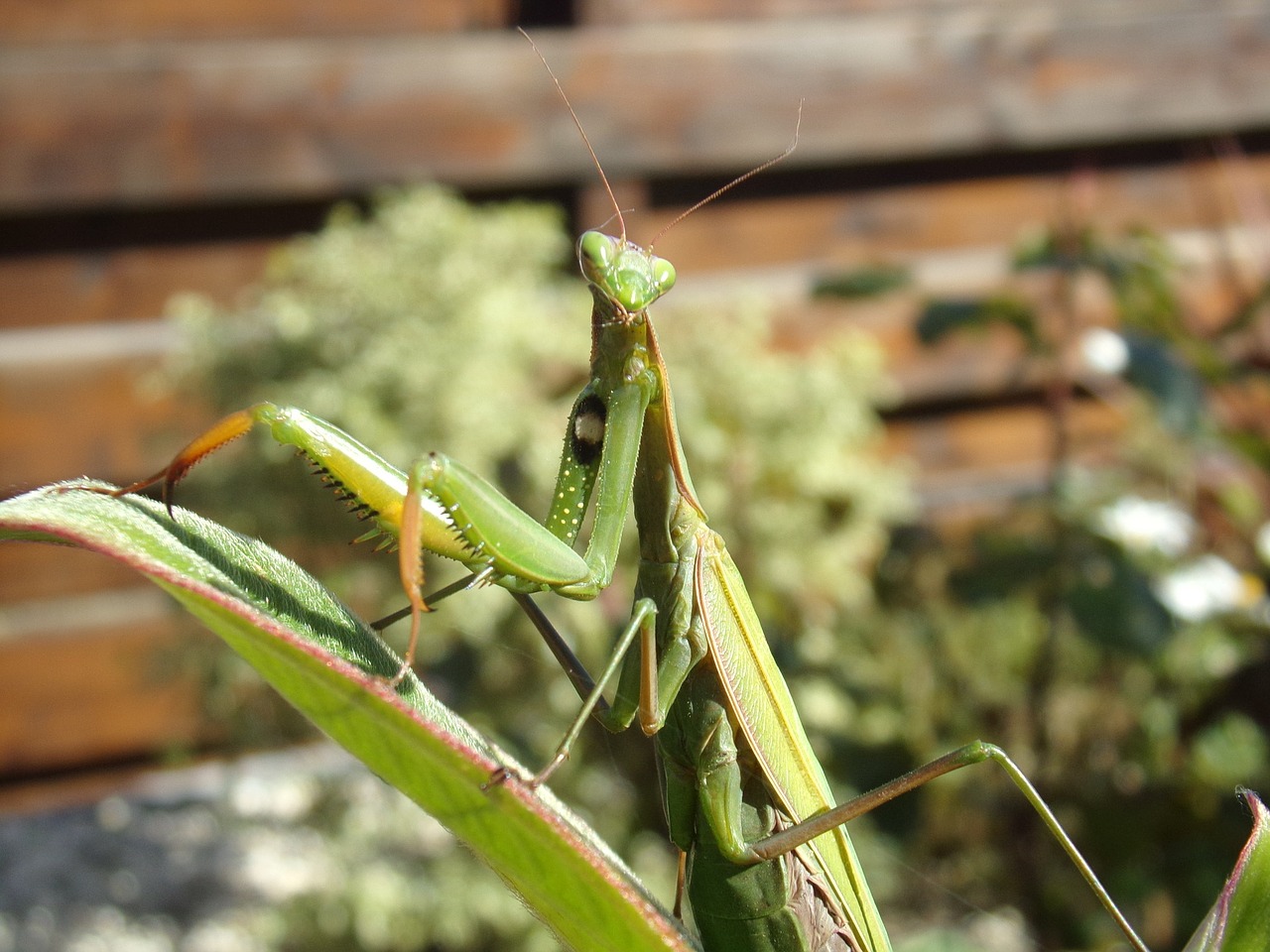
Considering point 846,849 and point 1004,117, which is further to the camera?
point 1004,117

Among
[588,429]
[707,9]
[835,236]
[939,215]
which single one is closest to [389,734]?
[588,429]

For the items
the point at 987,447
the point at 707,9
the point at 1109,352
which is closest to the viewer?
the point at 1109,352

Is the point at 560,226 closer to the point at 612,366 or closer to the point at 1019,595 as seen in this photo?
the point at 1019,595

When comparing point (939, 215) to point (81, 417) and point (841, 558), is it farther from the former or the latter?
point (81, 417)

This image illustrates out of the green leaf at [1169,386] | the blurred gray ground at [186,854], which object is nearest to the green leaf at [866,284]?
the green leaf at [1169,386]

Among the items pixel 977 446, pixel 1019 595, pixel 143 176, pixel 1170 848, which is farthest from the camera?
pixel 977 446

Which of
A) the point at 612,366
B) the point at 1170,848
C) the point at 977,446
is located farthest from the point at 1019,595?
the point at 612,366

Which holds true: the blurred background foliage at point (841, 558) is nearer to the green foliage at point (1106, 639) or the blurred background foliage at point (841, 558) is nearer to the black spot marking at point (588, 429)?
the green foliage at point (1106, 639)
